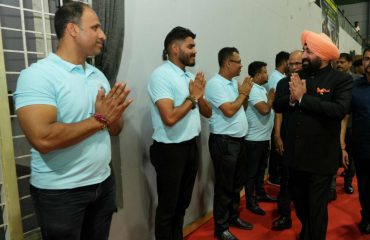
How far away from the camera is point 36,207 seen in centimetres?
131

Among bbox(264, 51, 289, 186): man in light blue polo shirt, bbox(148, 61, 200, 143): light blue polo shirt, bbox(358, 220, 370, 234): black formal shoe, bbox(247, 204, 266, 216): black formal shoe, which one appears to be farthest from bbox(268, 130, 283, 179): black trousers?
bbox(148, 61, 200, 143): light blue polo shirt

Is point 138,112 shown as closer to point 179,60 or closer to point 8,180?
point 179,60

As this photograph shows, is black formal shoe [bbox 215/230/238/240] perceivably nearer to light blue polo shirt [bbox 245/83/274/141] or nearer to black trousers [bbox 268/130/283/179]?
light blue polo shirt [bbox 245/83/274/141]

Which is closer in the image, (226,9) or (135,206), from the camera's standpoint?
(135,206)

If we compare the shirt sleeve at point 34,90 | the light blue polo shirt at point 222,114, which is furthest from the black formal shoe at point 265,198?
the shirt sleeve at point 34,90

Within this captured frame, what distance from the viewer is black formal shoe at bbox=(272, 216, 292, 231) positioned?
2.80 meters

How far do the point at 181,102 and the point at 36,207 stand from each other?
1.07m

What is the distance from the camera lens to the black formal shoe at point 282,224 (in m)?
2.80

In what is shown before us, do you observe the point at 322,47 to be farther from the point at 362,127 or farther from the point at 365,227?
the point at 365,227

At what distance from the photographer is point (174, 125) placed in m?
2.06

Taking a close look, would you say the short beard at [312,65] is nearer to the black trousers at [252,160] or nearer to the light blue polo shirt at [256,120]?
the light blue polo shirt at [256,120]

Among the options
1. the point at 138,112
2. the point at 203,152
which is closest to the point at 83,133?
the point at 138,112

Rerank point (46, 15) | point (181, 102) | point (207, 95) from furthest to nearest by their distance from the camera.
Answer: point (207, 95) < point (181, 102) < point (46, 15)

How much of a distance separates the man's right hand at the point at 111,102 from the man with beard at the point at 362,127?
1932 millimetres
